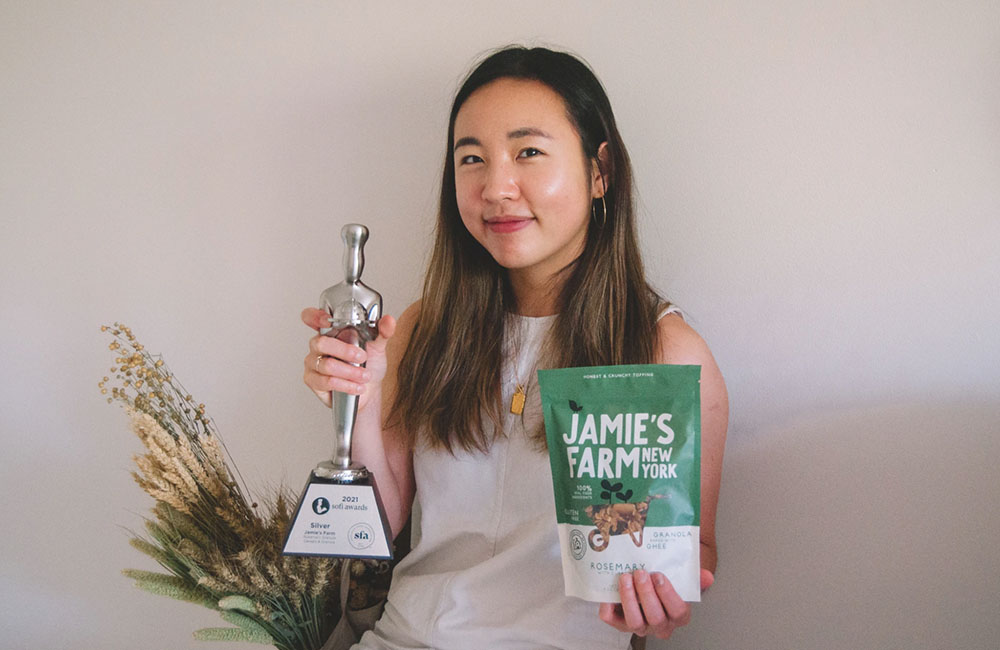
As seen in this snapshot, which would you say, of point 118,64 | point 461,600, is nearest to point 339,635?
point 461,600

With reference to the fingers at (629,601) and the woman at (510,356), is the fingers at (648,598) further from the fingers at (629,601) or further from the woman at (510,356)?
the woman at (510,356)

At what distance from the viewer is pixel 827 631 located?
1156 mm

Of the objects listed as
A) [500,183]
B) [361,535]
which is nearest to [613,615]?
[361,535]

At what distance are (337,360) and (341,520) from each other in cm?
19

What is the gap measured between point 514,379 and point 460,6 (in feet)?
2.19

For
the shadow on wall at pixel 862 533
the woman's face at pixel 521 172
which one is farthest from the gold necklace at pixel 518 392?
the shadow on wall at pixel 862 533

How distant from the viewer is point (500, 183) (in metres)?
1.04

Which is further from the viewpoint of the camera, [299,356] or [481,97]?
[299,356]

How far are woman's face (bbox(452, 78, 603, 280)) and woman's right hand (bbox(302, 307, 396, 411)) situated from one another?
226mm

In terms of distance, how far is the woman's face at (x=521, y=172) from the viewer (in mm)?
1051

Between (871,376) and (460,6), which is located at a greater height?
(460,6)

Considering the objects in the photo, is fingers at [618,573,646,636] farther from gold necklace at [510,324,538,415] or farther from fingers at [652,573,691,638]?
gold necklace at [510,324,538,415]

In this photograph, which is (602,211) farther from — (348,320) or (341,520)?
(341,520)

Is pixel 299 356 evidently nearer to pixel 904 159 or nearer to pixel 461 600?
pixel 461 600
